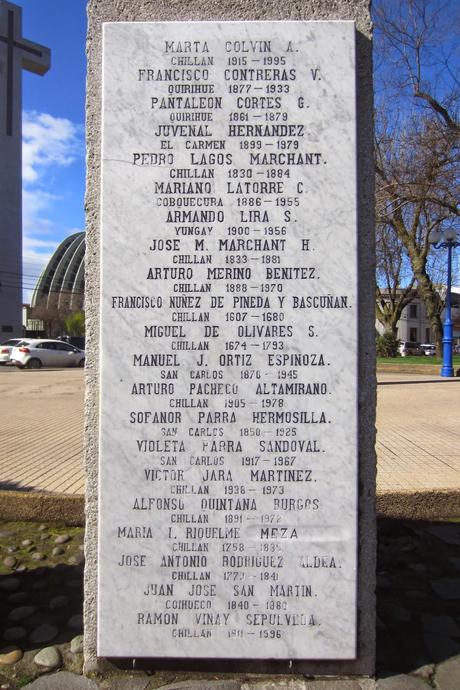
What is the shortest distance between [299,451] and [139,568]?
2.88 ft

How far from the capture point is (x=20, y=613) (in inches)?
117

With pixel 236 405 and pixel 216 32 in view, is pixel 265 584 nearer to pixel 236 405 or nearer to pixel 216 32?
pixel 236 405

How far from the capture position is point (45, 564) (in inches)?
142

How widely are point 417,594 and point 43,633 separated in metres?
2.04

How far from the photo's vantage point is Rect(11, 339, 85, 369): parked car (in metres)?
28.2

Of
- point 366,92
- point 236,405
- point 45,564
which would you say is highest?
point 366,92

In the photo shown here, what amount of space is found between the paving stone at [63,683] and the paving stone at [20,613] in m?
0.59

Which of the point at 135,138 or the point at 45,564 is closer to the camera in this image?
the point at 135,138

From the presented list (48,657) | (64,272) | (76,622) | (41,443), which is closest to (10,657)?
(48,657)

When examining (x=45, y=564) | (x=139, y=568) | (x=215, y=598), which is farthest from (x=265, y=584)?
(x=45, y=564)

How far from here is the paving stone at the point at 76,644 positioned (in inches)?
102

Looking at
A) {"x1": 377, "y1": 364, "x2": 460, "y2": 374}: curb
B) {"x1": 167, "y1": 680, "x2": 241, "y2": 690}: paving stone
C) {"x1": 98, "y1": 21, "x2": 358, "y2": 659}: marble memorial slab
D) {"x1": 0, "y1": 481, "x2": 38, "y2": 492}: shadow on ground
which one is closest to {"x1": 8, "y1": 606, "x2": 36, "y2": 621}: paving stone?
{"x1": 98, "y1": 21, "x2": 358, "y2": 659}: marble memorial slab

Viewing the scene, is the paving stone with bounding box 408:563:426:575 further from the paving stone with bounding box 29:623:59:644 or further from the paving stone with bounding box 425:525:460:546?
the paving stone with bounding box 29:623:59:644

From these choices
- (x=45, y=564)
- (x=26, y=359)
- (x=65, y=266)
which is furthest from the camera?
(x=65, y=266)
